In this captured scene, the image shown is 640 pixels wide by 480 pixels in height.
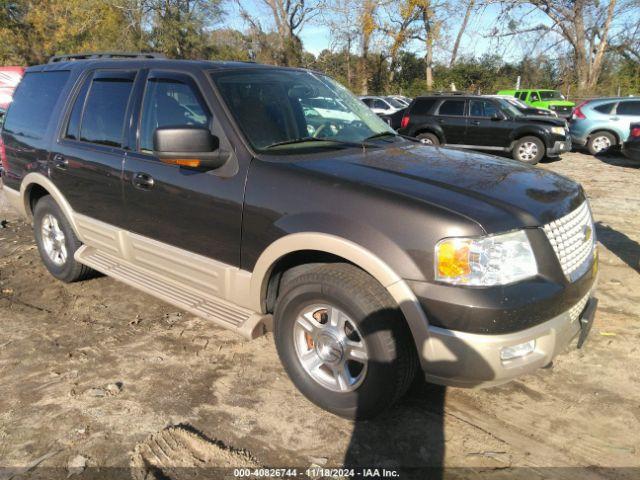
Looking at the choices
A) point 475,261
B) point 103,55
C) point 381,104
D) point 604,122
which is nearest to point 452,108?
point 604,122

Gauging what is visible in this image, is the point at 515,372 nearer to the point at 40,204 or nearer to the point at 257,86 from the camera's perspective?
the point at 257,86

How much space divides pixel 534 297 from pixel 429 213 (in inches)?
24.8

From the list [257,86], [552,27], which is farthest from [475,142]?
[552,27]

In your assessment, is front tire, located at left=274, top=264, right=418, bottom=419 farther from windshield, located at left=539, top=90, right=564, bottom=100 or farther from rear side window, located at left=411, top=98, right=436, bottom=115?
windshield, located at left=539, top=90, right=564, bottom=100

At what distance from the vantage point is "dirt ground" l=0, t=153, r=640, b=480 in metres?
2.60

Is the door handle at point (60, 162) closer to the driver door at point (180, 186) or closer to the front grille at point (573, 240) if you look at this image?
the driver door at point (180, 186)

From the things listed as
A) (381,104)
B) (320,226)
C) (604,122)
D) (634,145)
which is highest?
(381,104)

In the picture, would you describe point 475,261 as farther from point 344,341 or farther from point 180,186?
point 180,186

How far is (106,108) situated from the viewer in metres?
4.00

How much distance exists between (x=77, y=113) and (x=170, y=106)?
120cm

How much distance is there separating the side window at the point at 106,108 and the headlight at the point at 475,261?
2650 mm

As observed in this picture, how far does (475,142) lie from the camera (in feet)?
44.0

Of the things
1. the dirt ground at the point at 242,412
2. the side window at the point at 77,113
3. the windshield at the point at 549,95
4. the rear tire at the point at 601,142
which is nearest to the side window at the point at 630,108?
the rear tire at the point at 601,142

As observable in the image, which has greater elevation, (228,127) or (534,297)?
(228,127)
